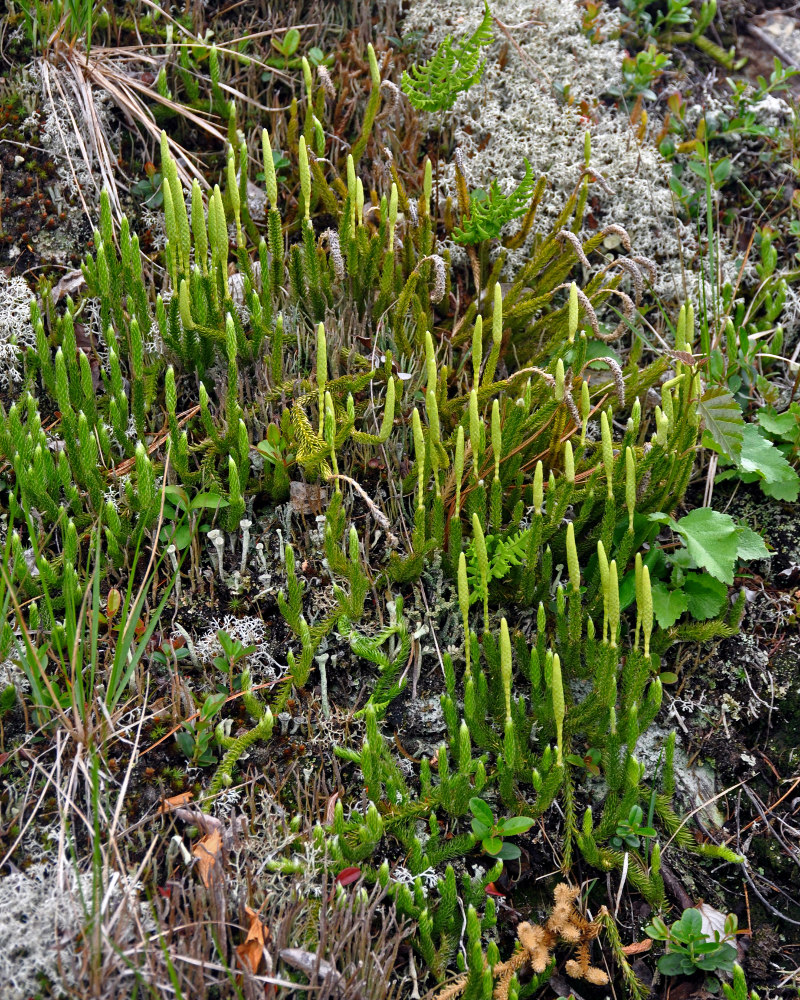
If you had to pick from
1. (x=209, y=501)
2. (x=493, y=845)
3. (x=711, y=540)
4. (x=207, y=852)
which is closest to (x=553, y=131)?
(x=711, y=540)

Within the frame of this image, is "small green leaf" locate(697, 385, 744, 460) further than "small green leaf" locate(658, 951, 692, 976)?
Yes

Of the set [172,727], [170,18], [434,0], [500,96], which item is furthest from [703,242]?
[172,727]

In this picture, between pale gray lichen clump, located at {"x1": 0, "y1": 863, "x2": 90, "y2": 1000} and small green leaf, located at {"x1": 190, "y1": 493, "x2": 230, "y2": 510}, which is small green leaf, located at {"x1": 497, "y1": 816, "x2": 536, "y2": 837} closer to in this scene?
pale gray lichen clump, located at {"x1": 0, "y1": 863, "x2": 90, "y2": 1000}

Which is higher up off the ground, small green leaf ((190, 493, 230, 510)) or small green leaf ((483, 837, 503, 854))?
small green leaf ((190, 493, 230, 510))

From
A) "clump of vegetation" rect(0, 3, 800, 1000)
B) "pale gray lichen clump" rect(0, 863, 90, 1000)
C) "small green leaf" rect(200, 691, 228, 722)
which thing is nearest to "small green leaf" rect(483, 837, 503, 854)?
"clump of vegetation" rect(0, 3, 800, 1000)

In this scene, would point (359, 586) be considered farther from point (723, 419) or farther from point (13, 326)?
point (13, 326)

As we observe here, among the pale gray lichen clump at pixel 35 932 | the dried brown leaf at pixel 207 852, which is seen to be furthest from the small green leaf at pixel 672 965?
the pale gray lichen clump at pixel 35 932

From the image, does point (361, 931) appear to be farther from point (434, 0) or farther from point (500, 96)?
point (434, 0)

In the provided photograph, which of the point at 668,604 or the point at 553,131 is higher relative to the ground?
the point at 553,131
